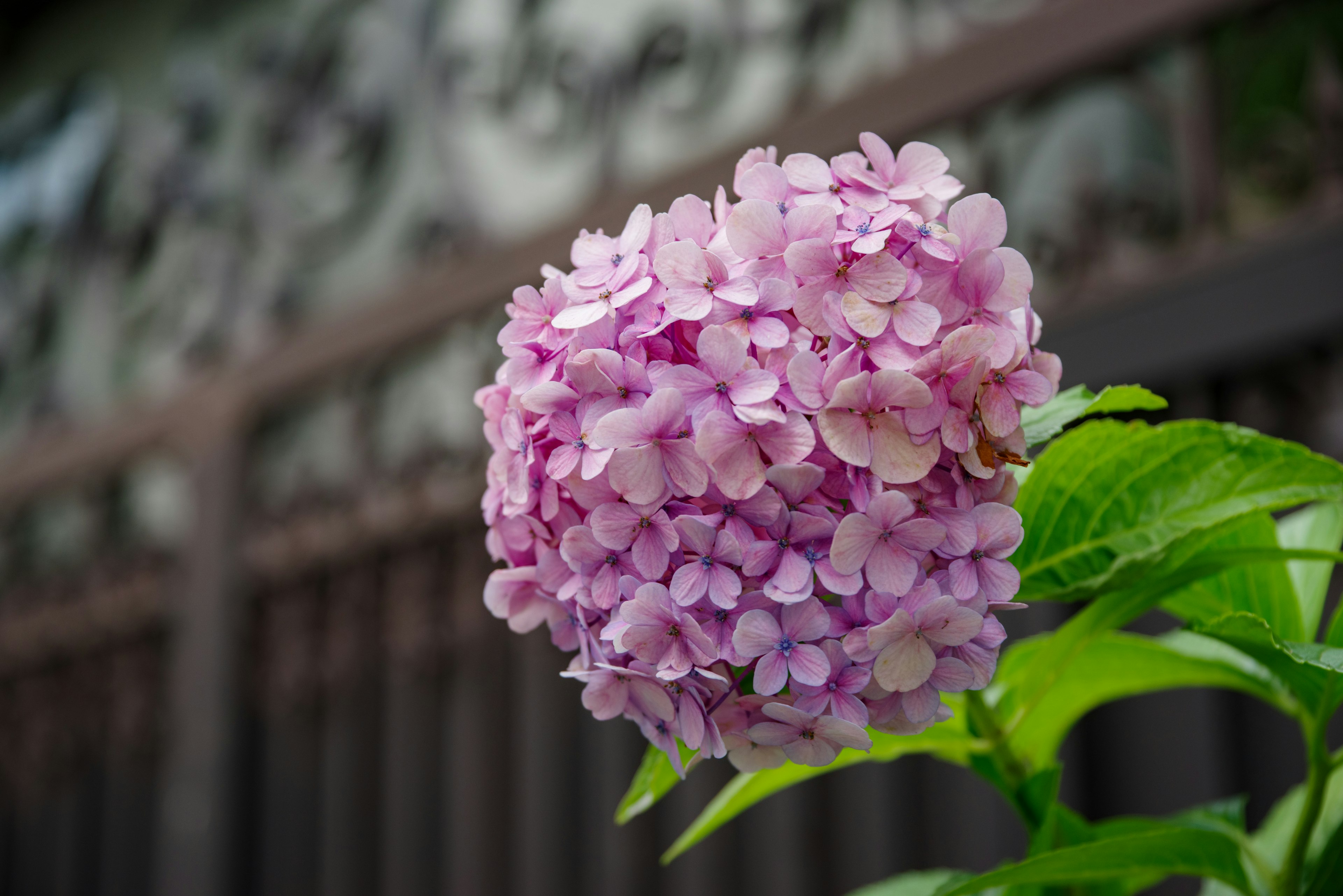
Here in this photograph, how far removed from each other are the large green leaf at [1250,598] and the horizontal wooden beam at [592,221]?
95cm

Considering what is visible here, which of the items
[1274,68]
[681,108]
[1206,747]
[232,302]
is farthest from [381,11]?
[1206,747]

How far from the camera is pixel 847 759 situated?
0.47m

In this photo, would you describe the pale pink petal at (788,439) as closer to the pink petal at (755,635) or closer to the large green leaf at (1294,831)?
the pink petal at (755,635)

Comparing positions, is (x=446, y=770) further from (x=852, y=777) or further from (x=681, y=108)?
(x=681, y=108)

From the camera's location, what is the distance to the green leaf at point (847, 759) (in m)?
0.45

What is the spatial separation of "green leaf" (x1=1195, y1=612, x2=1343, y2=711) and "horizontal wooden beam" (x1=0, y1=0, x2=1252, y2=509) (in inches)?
39.9

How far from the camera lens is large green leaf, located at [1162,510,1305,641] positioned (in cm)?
48

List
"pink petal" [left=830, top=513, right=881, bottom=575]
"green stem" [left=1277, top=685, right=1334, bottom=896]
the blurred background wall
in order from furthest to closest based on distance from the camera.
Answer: the blurred background wall, "green stem" [left=1277, top=685, right=1334, bottom=896], "pink petal" [left=830, top=513, right=881, bottom=575]

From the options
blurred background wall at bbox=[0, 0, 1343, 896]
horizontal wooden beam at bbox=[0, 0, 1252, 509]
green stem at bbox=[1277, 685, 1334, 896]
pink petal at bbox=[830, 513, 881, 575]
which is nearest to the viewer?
pink petal at bbox=[830, 513, 881, 575]

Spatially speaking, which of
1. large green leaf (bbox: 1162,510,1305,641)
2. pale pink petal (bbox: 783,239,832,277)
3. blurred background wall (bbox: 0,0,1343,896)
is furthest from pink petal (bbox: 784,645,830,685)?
blurred background wall (bbox: 0,0,1343,896)

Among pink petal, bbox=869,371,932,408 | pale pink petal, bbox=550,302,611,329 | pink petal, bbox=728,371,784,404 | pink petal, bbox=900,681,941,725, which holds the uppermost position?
pale pink petal, bbox=550,302,611,329

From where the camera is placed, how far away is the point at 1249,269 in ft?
3.84

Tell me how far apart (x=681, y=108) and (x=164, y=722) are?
5.62ft

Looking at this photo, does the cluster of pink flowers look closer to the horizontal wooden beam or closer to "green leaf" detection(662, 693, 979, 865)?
"green leaf" detection(662, 693, 979, 865)
